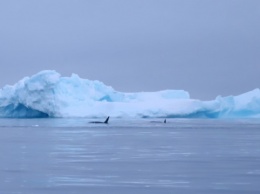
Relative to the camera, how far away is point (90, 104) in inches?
1831

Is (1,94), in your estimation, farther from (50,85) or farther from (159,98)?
(159,98)

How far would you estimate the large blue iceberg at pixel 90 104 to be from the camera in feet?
136

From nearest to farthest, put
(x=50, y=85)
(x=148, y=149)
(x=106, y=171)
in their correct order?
(x=106, y=171) → (x=148, y=149) → (x=50, y=85)

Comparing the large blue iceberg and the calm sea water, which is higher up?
the large blue iceberg

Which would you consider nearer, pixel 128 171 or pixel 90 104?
pixel 128 171

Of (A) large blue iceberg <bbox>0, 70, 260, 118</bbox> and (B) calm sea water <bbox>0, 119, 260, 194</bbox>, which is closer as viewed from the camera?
(B) calm sea water <bbox>0, 119, 260, 194</bbox>

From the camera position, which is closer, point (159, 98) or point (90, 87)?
point (90, 87)

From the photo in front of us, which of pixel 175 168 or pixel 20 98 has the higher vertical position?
pixel 20 98

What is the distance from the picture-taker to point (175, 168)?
35.3 ft

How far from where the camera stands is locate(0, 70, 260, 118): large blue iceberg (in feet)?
136

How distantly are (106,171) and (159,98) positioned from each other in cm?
4428

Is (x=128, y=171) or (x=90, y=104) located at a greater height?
(x=90, y=104)

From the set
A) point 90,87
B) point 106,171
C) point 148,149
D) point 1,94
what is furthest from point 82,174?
point 90,87

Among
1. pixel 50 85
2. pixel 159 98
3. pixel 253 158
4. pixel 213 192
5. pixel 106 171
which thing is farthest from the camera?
pixel 159 98
